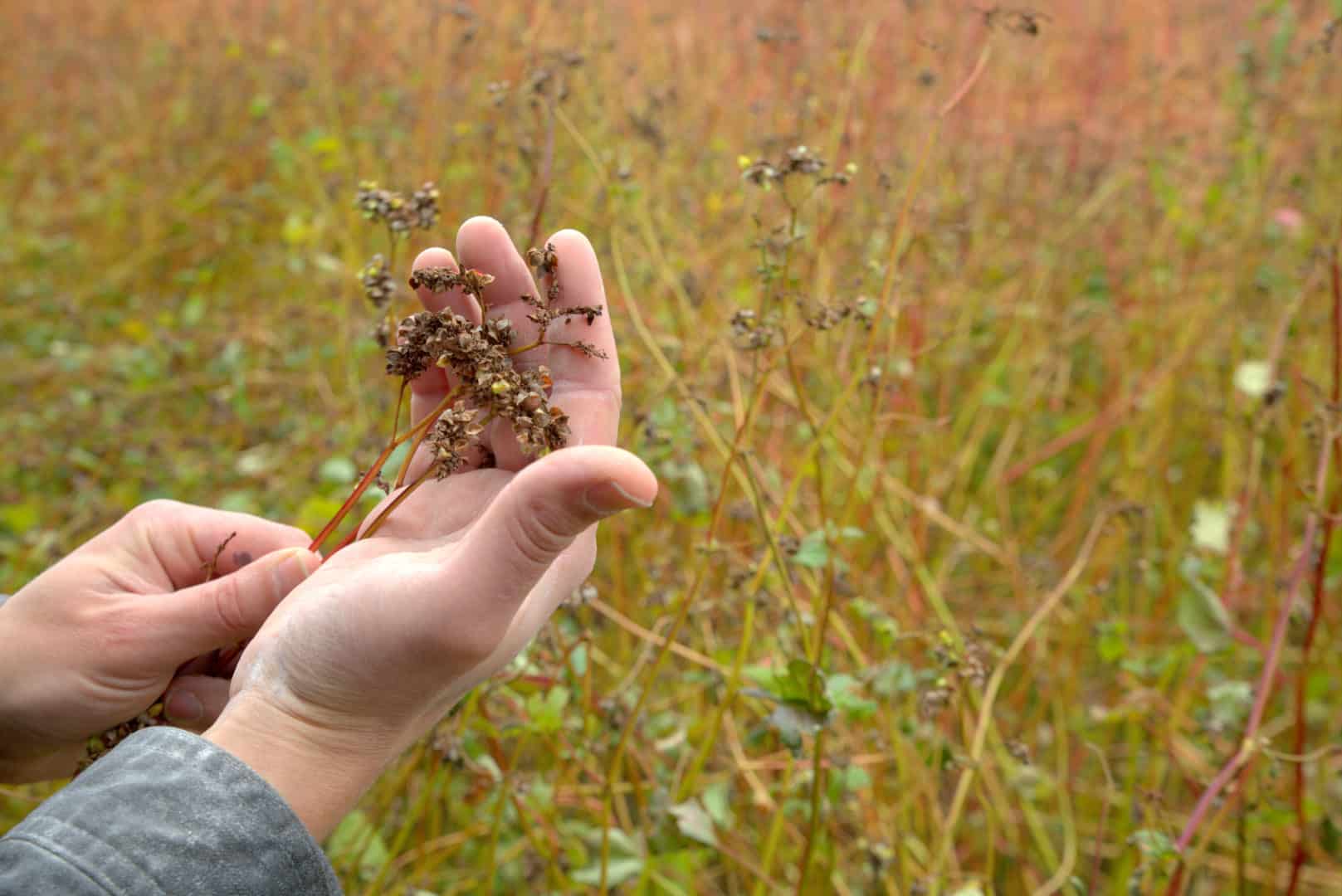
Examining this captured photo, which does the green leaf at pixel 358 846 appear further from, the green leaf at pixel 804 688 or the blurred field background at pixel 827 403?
the green leaf at pixel 804 688

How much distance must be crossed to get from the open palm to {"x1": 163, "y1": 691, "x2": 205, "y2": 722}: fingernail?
0.34 meters

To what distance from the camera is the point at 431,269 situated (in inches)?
43.1

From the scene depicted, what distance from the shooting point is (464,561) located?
853 millimetres

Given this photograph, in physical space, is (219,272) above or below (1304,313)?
below

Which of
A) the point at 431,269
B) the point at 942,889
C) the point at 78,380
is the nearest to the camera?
the point at 431,269

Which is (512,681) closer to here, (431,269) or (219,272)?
(431,269)

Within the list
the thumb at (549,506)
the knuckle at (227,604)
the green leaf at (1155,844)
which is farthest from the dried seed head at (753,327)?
the green leaf at (1155,844)

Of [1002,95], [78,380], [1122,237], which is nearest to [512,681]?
[78,380]

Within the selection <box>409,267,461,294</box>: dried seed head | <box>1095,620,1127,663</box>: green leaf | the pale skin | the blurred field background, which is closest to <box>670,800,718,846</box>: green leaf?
the blurred field background

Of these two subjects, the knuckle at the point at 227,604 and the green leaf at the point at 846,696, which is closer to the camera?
the knuckle at the point at 227,604

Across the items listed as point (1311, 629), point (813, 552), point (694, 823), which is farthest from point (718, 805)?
point (1311, 629)

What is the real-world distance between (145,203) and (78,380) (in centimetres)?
133

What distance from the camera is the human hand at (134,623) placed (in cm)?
121

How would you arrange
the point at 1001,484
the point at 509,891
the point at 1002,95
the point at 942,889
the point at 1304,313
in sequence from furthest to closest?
the point at 1002,95
the point at 1304,313
the point at 1001,484
the point at 509,891
the point at 942,889
